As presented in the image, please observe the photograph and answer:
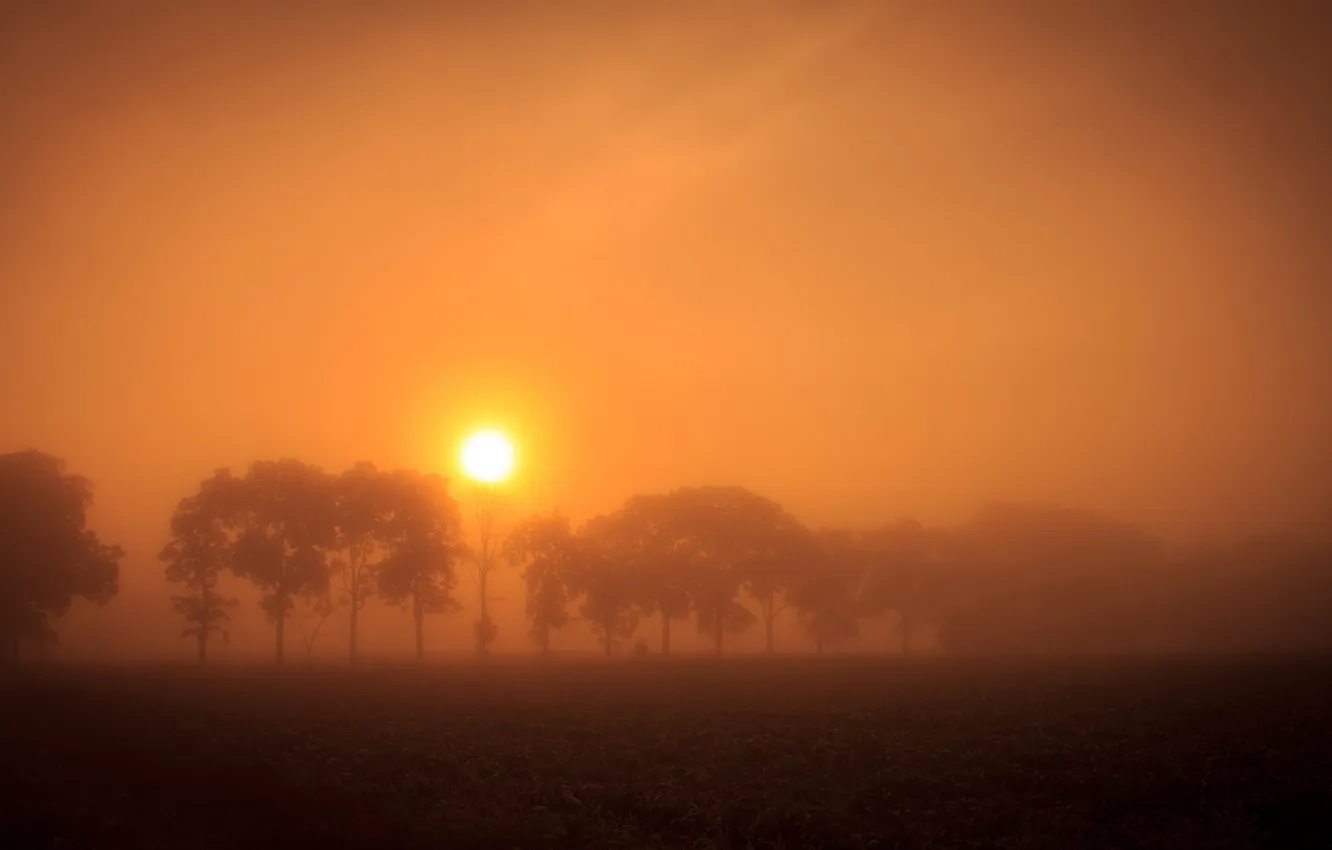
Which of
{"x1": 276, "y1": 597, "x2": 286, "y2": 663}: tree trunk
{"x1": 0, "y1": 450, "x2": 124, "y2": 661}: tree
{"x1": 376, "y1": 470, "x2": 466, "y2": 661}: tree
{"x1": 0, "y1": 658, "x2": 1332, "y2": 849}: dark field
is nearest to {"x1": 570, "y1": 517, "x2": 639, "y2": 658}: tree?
{"x1": 376, "y1": 470, "x2": 466, "y2": 661}: tree

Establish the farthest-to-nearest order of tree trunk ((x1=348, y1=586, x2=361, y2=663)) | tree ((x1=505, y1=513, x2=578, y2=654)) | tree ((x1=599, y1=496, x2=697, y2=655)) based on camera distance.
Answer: tree ((x1=599, y1=496, x2=697, y2=655))
tree ((x1=505, y1=513, x2=578, y2=654))
tree trunk ((x1=348, y1=586, x2=361, y2=663))

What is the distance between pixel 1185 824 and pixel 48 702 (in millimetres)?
42710

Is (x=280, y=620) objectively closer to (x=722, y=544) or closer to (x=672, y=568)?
(x=672, y=568)

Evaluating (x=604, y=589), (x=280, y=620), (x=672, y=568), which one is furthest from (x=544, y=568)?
(x=280, y=620)

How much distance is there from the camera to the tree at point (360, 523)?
6178cm

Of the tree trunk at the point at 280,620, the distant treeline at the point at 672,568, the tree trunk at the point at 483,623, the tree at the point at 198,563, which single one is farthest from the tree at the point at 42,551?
the tree trunk at the point at 483,623

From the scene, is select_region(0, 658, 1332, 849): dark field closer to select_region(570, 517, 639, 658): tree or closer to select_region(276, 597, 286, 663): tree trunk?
select_region(276, 597, 286, 663): tree trunk

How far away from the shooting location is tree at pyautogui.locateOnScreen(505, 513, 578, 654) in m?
72.4

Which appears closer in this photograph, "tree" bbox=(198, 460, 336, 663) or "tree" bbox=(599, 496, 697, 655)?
"tree" bbox=(198, 460, 336, 663)

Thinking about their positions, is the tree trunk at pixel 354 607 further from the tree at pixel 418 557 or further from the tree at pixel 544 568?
the tree at pixel 544 568

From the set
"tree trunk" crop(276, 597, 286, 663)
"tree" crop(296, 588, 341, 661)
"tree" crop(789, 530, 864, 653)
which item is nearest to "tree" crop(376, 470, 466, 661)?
"tree" crop(296, 588, 341, 661)

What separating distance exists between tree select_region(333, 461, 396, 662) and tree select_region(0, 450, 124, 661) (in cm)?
1746

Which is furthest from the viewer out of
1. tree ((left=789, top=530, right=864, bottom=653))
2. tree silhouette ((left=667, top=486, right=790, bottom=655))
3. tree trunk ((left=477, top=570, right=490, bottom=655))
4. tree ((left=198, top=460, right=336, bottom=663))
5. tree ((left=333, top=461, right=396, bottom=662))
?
tree ((left=789, top=530, right=864, bottom=653))

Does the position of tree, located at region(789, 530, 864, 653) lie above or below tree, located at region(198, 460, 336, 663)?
below
